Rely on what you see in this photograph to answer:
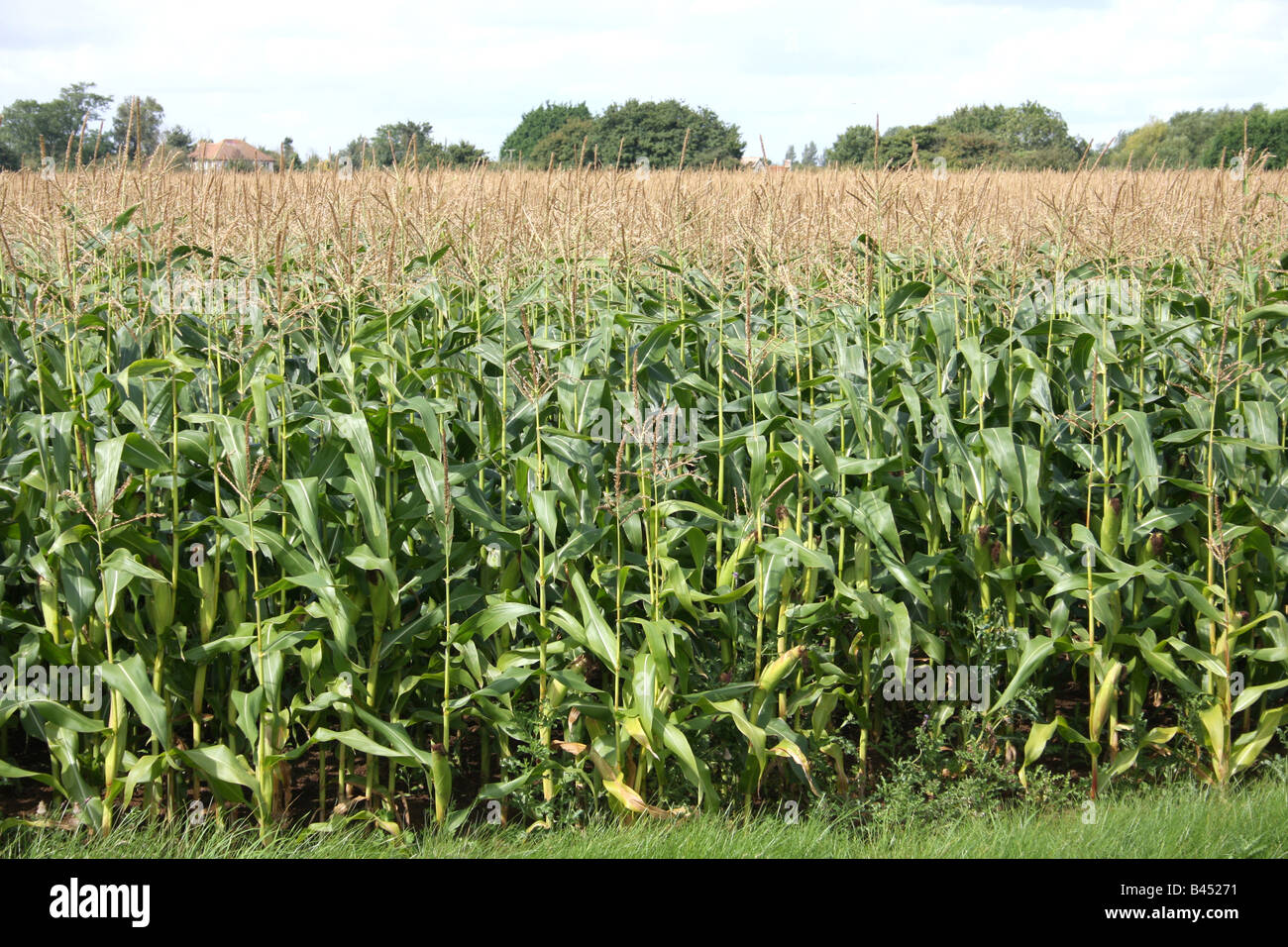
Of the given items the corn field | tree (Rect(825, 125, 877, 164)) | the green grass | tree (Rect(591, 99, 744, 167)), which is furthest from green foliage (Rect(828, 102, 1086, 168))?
the green grass

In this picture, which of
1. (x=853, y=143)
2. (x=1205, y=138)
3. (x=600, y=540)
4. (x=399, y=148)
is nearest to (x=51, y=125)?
(x=399, y=148)

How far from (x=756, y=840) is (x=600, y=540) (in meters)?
1.21

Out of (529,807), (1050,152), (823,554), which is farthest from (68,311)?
(1050,152)

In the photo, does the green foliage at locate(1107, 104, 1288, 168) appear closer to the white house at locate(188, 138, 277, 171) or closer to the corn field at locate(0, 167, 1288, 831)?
the white house at locate(188, 138, 277, 171)

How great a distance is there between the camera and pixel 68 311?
386cm

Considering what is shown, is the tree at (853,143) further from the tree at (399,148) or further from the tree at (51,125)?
the tree at (51,125)

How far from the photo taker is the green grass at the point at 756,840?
125 inches

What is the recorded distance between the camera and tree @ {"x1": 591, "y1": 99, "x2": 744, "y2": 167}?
3300cm

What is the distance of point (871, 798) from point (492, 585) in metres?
1.69

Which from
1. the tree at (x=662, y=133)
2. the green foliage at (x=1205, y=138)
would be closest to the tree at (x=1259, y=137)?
the green foliage at (x=1205, y=138)

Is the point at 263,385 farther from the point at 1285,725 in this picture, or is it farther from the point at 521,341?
the point at 1285,725

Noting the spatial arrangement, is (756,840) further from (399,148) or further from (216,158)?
(399,148)

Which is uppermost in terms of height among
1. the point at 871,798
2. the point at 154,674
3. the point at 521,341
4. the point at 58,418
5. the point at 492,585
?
the point at 521,341

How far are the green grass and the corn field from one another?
125mm
